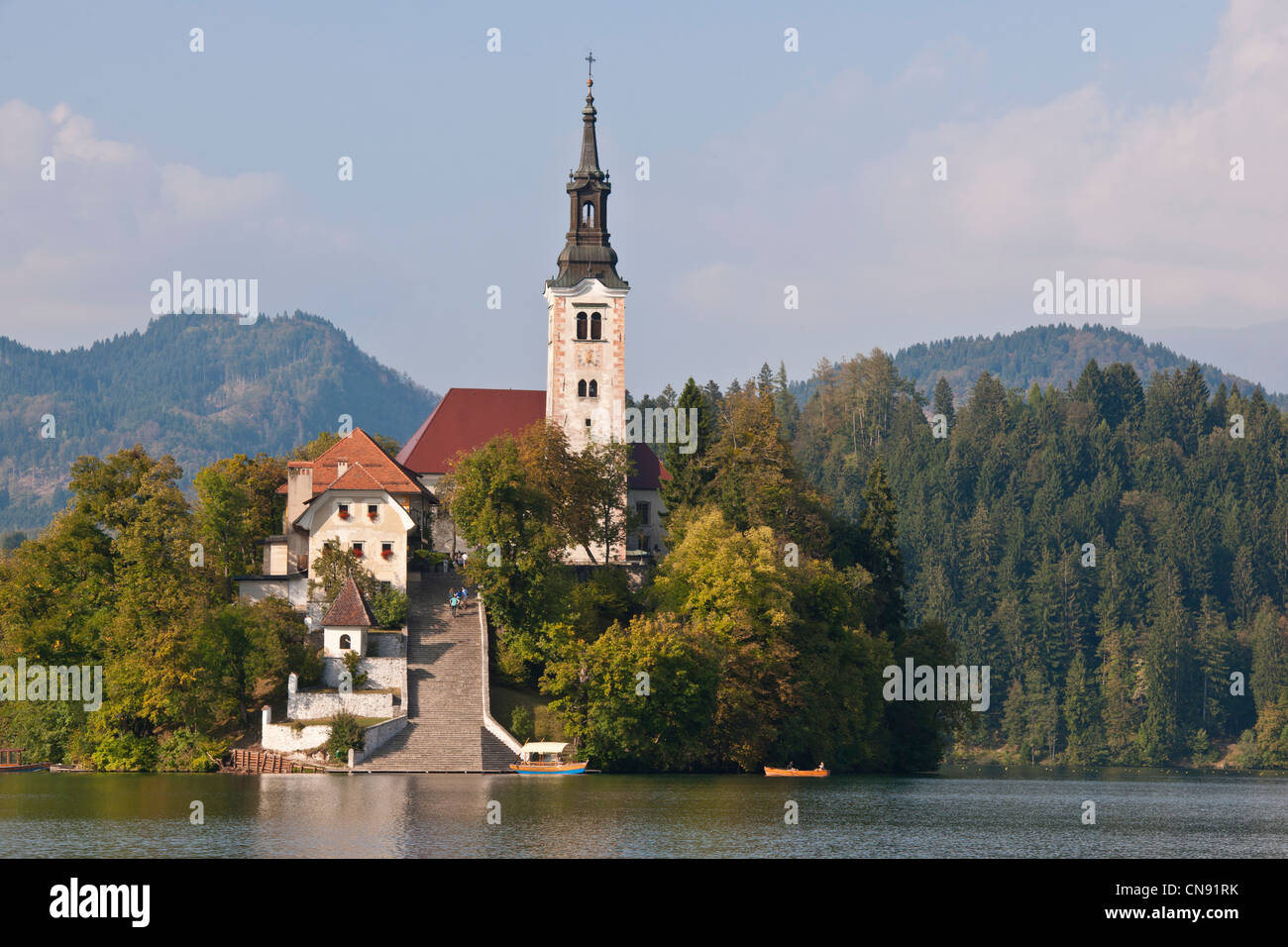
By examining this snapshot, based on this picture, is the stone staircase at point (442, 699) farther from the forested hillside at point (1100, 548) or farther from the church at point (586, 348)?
the forested hillside at point (1100, 548)

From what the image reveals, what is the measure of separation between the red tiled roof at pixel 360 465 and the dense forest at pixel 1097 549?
35.8 m

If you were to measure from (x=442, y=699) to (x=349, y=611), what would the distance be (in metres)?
5.18

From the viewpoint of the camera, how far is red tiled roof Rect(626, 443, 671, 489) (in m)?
87.1

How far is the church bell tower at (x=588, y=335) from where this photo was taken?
84.9 meters

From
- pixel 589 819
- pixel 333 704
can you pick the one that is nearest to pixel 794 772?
pixel 333 704

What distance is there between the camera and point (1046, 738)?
127m

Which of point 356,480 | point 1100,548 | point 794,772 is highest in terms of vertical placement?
point 356,480

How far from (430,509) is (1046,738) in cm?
6272

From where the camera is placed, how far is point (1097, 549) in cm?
14950

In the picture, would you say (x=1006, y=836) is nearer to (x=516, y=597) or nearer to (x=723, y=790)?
(x=723, y=790)

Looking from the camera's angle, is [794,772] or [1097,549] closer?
[794,772]

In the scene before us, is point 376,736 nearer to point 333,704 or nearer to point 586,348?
point 333,704

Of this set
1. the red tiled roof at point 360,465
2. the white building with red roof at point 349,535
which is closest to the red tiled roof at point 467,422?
the red tiled roof at point 360,465
